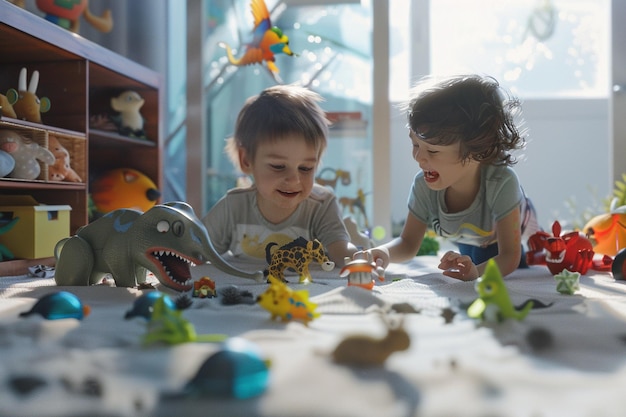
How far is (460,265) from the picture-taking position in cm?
119

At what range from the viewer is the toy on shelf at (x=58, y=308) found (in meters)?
0.79

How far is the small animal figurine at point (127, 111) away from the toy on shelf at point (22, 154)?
0.63 metres

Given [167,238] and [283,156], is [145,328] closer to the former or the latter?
[167,238]

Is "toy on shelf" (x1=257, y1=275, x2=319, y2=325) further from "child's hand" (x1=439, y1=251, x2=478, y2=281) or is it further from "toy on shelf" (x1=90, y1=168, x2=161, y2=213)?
"toy on shelf" (x1=90, y1=168, x2=161, y2=213)

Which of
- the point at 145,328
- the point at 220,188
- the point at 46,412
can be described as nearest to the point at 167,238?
the point at 145,328

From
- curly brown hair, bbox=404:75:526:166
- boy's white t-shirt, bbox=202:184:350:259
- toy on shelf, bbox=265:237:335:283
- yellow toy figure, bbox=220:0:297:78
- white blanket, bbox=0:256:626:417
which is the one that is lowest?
white blanket, bbox=0:256:626:417

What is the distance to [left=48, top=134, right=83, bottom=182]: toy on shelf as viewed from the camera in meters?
1.69

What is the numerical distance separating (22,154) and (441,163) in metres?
1.04

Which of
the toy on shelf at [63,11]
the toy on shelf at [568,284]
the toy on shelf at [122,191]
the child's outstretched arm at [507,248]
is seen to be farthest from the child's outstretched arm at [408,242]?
the toy on shelf at [63,11]

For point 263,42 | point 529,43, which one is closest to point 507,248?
point 263,42

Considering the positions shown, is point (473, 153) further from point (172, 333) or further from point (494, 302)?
point (172, 333)

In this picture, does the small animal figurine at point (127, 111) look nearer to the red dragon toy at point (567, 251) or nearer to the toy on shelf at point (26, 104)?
the toy on shelf at point (26, 104)

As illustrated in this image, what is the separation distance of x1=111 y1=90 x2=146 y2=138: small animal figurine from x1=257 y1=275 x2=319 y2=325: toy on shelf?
1587 millimetres

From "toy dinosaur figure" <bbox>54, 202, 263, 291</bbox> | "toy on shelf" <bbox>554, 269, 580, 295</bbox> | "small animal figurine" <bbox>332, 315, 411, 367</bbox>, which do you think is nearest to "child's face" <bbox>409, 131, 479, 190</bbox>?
"toy on shelf" <bbox>554, 269, 580, 295</bbox>
